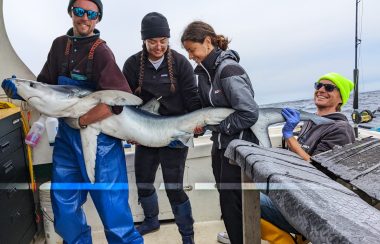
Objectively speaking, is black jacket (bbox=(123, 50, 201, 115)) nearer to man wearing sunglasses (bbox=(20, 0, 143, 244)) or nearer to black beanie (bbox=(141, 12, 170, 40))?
black beanie (bbox=(141, 12, 170, 40))

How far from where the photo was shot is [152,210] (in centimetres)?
371

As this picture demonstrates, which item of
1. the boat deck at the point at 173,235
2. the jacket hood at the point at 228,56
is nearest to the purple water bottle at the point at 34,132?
the boat deck at the point at 173,235

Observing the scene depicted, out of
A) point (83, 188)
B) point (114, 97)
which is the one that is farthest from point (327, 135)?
point (83, 188)

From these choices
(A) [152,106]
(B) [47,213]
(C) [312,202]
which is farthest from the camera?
(B) [47,213]

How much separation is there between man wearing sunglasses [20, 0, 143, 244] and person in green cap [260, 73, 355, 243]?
A: 3.57 ft

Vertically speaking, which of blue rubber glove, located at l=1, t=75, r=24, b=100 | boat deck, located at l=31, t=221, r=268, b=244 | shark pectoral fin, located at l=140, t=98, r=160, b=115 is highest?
blue rubber glove, located at l=1, t=75, r=24, b=100

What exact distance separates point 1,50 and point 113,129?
1.94 metres

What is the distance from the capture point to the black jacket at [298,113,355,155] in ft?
8.68

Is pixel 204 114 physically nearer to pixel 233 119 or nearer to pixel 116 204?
pixel 233 119

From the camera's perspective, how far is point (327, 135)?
2719mm

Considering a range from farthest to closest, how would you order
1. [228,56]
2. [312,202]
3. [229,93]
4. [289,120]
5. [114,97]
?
[289,120], [228,56], [229,93], [114,97], [312,202]

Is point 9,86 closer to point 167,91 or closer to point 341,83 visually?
point 167,91

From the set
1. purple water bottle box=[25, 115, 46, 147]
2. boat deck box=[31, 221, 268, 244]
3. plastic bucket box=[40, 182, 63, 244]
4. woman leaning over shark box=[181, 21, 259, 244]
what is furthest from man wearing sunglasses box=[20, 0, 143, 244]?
boat deck box=[31, 221, 268, 244]

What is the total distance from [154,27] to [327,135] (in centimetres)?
166
